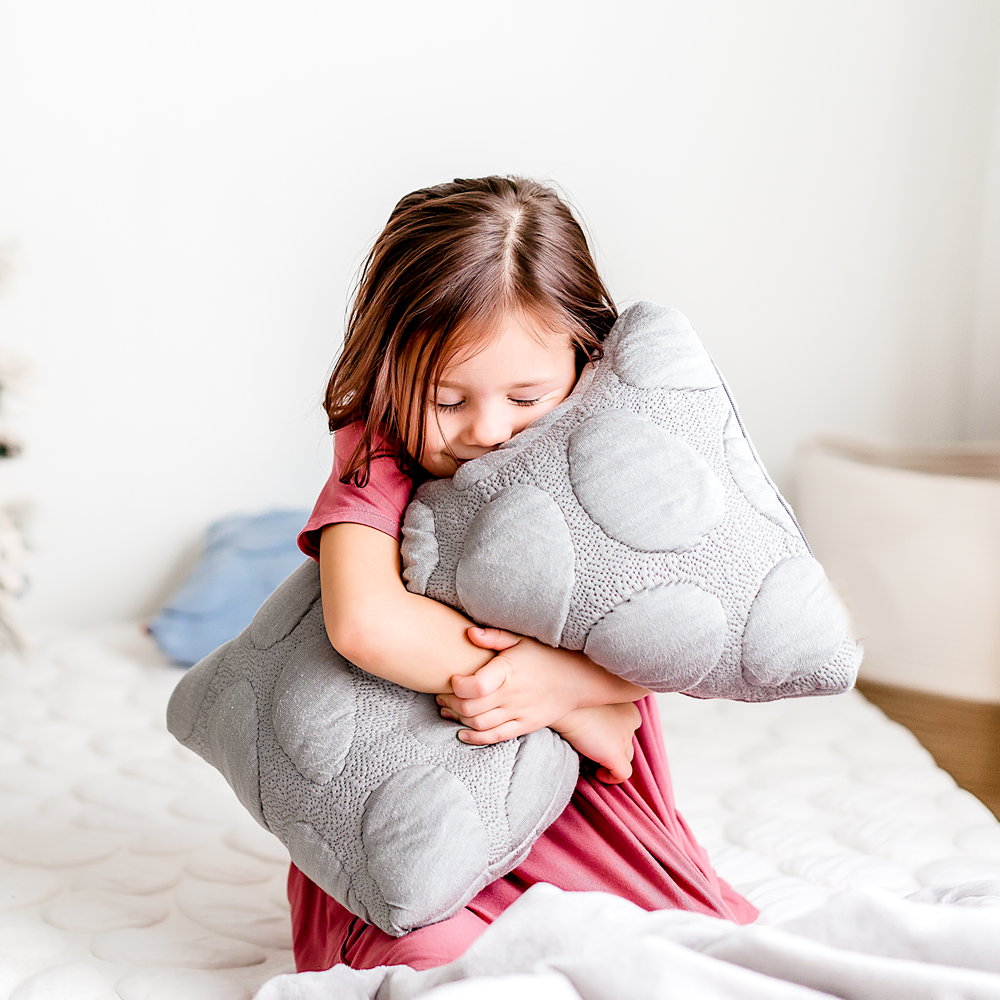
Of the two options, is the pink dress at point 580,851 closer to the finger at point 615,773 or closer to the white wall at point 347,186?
the finger at point 615,773

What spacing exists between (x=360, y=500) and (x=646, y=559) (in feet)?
0.76

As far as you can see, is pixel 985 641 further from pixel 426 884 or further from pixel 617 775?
pixel 426 884

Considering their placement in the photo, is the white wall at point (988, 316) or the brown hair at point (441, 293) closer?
the brown hair at point (441, 293)

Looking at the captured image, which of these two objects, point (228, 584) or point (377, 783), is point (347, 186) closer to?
Answer: point (228, 584)

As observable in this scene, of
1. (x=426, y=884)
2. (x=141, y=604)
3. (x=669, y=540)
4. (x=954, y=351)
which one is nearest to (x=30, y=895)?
(x=426, y=884)

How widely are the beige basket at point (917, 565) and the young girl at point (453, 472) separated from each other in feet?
3.43

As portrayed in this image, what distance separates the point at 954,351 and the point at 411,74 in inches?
47.8

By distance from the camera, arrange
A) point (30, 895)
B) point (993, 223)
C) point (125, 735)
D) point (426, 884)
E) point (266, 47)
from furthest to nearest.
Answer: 1. point (993, 223)
2. point (266, 47)
3. point (125, 735)
4. point (30, 895)
5. point (426, 884)

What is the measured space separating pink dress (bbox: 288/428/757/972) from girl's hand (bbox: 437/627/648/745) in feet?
0.36

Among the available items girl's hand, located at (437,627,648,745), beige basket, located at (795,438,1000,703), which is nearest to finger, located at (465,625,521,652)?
girl's hand, located at (437,627,648,745)

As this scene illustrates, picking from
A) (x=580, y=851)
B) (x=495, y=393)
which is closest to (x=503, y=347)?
(x=495, y=393)

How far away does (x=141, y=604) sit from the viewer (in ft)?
6.85

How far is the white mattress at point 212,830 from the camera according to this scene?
0.94m

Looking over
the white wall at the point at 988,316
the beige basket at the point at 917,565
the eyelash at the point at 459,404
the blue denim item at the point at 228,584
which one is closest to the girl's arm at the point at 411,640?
the eyelash at the point at 459,404
